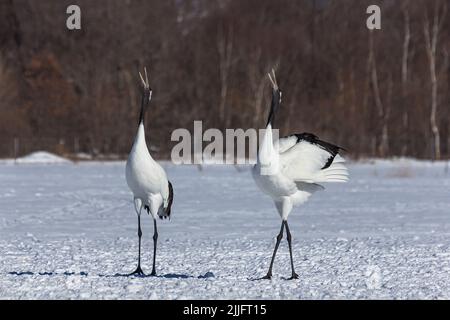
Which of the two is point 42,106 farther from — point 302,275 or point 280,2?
point 302,275

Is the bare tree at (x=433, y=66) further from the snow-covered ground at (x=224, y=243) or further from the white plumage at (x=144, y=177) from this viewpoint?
the white plumage at (x=144, y=177)

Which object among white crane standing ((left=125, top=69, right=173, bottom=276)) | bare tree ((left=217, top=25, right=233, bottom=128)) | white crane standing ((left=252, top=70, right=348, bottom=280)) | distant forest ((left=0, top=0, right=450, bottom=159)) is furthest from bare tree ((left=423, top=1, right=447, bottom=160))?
white crane standing ((left=125, top=69, right=173, bottom=276))

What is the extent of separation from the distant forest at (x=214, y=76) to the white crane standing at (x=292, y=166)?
3697 cm

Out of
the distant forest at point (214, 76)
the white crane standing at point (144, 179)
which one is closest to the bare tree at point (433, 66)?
the distant forest at point (214, 76)

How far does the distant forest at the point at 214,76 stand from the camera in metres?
50.5

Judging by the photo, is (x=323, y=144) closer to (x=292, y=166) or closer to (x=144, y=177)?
(x=292, y=166)

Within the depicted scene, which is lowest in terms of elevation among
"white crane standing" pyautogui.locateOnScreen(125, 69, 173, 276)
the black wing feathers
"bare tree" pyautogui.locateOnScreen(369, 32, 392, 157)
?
"bare tree" pyautogui.locateOnScreen(369, 32, 392, 157)

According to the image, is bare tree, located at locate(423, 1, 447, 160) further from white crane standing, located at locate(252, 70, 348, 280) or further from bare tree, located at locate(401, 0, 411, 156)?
white crane standing, located at locate(252, 70, 348, 280)

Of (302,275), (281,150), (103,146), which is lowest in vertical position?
(103,146)

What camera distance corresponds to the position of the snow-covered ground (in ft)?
30.4

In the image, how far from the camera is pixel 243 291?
9.03 metres

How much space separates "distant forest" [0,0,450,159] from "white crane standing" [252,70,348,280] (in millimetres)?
36969
